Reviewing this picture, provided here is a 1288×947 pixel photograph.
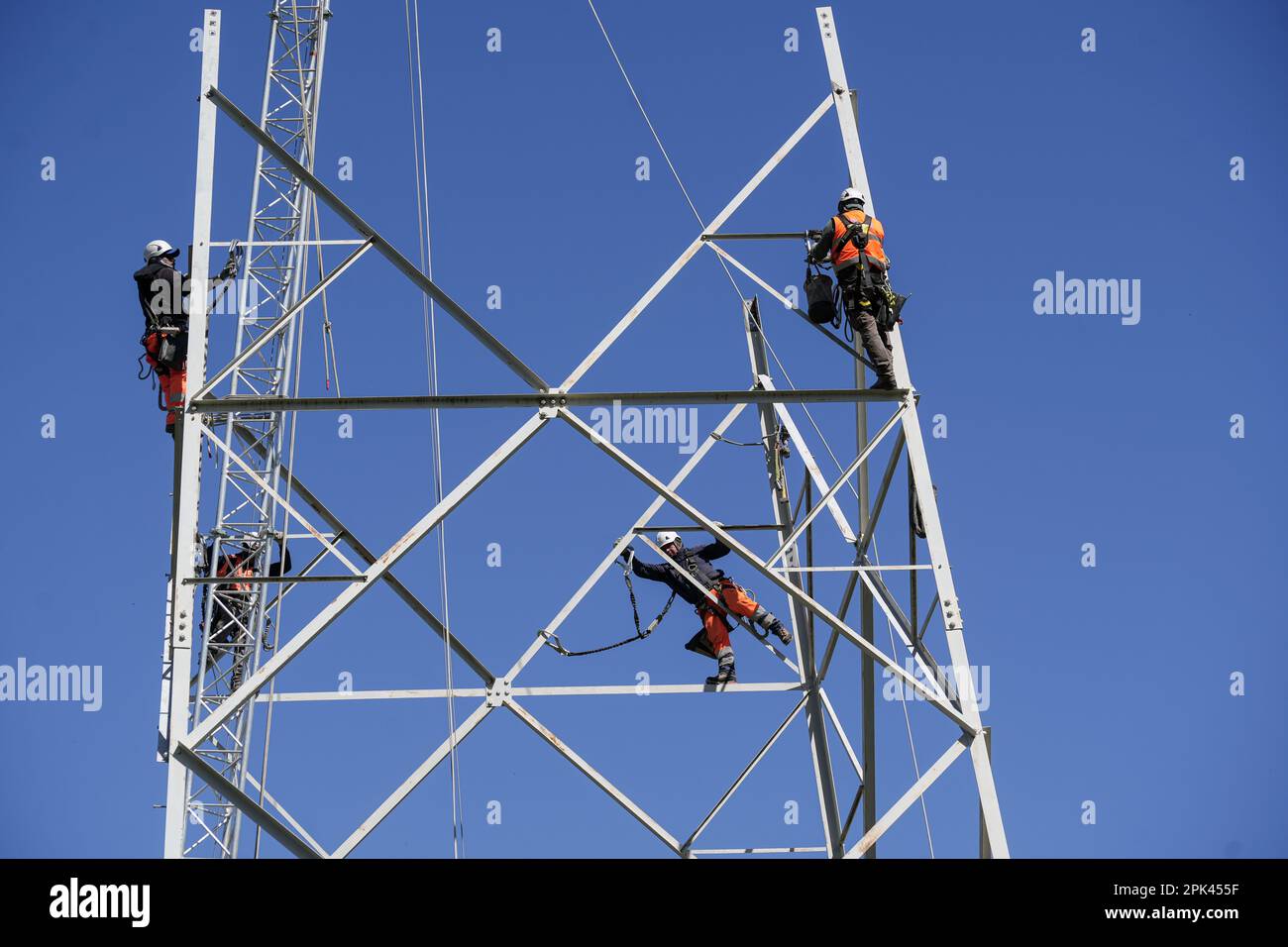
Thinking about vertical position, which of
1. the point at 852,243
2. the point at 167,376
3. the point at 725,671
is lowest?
the point at 725,671

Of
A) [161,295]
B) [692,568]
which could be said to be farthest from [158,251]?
[692,568]

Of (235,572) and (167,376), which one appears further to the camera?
(235,572)

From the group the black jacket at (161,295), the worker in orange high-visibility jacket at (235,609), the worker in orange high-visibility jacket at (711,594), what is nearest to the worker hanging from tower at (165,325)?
the black jacket at (161,295)

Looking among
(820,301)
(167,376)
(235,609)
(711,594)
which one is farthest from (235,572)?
(820,301)

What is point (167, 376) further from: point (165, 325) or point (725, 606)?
point (725, 606)

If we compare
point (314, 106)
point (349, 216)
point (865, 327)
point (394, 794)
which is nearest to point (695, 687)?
point (394, 794)

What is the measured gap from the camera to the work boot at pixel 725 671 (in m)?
24.0

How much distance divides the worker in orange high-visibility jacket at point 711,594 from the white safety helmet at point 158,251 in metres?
6.81

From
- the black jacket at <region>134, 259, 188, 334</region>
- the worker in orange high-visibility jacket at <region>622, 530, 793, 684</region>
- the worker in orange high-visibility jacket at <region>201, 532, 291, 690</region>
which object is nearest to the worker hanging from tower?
the black jacket at <region>134, 259, 188, 334</region>

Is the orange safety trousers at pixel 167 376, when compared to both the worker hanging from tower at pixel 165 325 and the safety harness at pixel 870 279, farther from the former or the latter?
the safety harness at pixel 870 279

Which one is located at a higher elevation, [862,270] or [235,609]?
[862,270]

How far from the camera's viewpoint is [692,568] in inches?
1000

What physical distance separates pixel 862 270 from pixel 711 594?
6047 mm

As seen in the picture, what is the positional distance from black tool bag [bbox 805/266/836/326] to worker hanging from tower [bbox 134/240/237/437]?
7.36m
